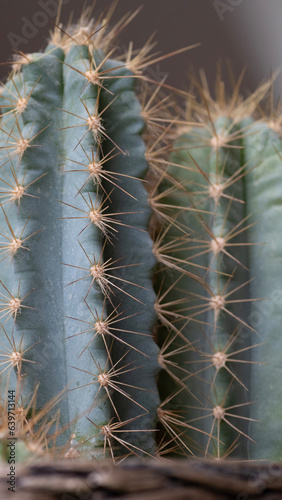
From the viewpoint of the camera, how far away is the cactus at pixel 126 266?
648 mm

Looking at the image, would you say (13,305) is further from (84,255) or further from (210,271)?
(210,271)

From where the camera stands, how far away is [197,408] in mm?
746

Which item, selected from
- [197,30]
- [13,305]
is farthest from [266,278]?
[197,30]

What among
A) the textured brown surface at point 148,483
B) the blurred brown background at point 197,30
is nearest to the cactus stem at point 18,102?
the textured brown surface at point 148,483

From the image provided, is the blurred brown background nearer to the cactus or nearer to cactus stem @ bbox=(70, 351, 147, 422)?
the cactus

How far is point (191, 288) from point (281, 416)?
187 mm

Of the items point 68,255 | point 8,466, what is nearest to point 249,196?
point 68,255

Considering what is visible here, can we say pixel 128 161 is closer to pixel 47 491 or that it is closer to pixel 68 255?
pixel 68 255

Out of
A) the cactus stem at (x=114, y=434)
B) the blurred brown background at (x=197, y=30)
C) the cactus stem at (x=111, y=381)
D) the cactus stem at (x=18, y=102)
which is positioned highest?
the blurred brown background at (x=197, y=30)

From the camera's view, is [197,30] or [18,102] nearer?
[18,102]

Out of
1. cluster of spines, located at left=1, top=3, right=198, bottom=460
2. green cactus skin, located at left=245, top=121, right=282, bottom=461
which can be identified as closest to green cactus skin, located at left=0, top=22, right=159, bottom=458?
cluster of spines, located at left=1, top=3, right=198, bottom=460

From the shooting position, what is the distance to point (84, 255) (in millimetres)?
660

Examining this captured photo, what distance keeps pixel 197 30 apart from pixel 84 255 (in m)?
1.16

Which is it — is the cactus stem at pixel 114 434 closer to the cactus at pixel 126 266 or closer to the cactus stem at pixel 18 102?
the cactus at pixel 126 266
